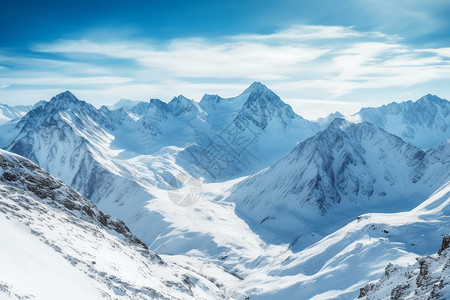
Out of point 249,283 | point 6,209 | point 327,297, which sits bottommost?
point 249,283

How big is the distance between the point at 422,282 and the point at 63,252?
1460 inches

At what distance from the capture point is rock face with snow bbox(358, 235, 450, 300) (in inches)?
997

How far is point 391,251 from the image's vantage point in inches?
3460

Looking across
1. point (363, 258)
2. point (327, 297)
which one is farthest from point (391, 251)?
point (327, 297)

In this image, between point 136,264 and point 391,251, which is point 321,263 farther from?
point 136,264

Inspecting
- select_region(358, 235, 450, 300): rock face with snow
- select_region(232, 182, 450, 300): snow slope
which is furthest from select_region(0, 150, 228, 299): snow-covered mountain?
select_region(232, 182, 450, 300): snow slope

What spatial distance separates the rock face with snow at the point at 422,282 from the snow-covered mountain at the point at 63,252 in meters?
26.8

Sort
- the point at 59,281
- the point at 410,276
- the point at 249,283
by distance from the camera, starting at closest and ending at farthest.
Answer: the point at 59,281 < the point at 410,276 < the point at 249,283

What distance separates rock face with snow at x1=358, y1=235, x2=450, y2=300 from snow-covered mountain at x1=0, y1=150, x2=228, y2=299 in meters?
26.8

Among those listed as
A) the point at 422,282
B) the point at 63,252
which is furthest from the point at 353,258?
the point at 63,252

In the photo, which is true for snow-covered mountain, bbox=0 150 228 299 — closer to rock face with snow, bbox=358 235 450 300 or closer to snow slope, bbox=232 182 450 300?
rock face with snow, bbox=358 235 450 300

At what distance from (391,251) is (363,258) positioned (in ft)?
22.8

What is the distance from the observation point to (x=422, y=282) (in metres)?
30.4

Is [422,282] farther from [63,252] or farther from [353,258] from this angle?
[353,258]
